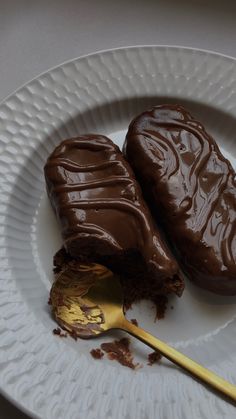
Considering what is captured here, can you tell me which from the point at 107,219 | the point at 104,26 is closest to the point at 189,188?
the point at 107,219

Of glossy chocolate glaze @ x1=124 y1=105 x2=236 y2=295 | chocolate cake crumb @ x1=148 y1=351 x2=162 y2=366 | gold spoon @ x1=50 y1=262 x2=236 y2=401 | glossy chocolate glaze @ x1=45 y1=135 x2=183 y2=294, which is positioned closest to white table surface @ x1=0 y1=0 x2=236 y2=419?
glossy chocolate glaze @ x1=124 y1=105 x2=236 y2=295

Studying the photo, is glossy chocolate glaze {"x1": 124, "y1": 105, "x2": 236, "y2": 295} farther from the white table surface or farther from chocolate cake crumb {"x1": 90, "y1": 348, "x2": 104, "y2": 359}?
the white table surface

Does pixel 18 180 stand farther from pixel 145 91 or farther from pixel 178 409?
pixel 178 409

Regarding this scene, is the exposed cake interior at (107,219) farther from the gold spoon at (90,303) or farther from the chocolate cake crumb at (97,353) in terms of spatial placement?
the chocolate cake crumb at (97,353)

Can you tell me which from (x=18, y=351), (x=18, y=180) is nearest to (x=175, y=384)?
(x=18, y=351)

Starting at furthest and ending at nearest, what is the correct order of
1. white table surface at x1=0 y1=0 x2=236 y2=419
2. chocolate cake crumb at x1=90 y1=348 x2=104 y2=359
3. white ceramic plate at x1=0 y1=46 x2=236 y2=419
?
white table surface at x1=0 y1=0 x2=236 y2=419
chocolate cake crumb at x1=90 y1=348 x2=104 y2=359
white ceramic plate at x1=0 y1=46 x2=236 y2=419
